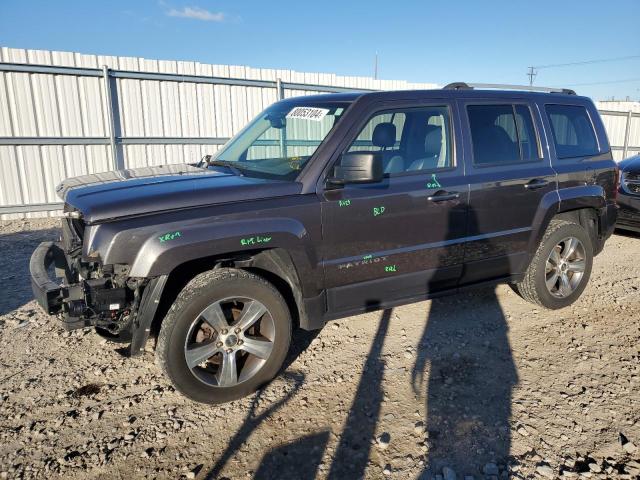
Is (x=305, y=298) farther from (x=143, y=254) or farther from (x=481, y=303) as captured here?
(x=481, y=303)

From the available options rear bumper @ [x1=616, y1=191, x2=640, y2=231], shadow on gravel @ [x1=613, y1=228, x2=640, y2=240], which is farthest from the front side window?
shadow on gravel @ [x1=613, y1=228, x2=640, y2=240]

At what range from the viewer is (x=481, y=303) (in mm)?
4977

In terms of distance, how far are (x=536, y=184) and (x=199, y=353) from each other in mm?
3220

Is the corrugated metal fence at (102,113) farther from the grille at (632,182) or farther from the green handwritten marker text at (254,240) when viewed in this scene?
the green handwritten marker text at (254,240)

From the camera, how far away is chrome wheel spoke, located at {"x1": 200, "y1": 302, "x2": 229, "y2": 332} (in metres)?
3.07

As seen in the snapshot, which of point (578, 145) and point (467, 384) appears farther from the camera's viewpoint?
point (578, 145)

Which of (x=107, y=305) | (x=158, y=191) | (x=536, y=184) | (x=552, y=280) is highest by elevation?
(x=158, y=191)

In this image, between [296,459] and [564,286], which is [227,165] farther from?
[564,286]

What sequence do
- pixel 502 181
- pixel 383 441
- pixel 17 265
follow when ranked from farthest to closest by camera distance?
pixel 17 265, pixel 502 181, pixel 383 441

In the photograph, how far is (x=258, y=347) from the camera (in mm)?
3252

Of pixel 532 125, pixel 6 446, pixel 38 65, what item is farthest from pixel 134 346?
pixel 38 65

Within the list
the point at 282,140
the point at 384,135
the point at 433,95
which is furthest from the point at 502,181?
the point at 282,140

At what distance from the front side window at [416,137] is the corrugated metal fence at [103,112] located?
7729 mm

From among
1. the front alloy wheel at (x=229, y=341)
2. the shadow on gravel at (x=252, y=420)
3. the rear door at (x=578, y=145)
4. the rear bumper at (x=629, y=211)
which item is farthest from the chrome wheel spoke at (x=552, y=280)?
the rear bumper at (x=629, y=211)
